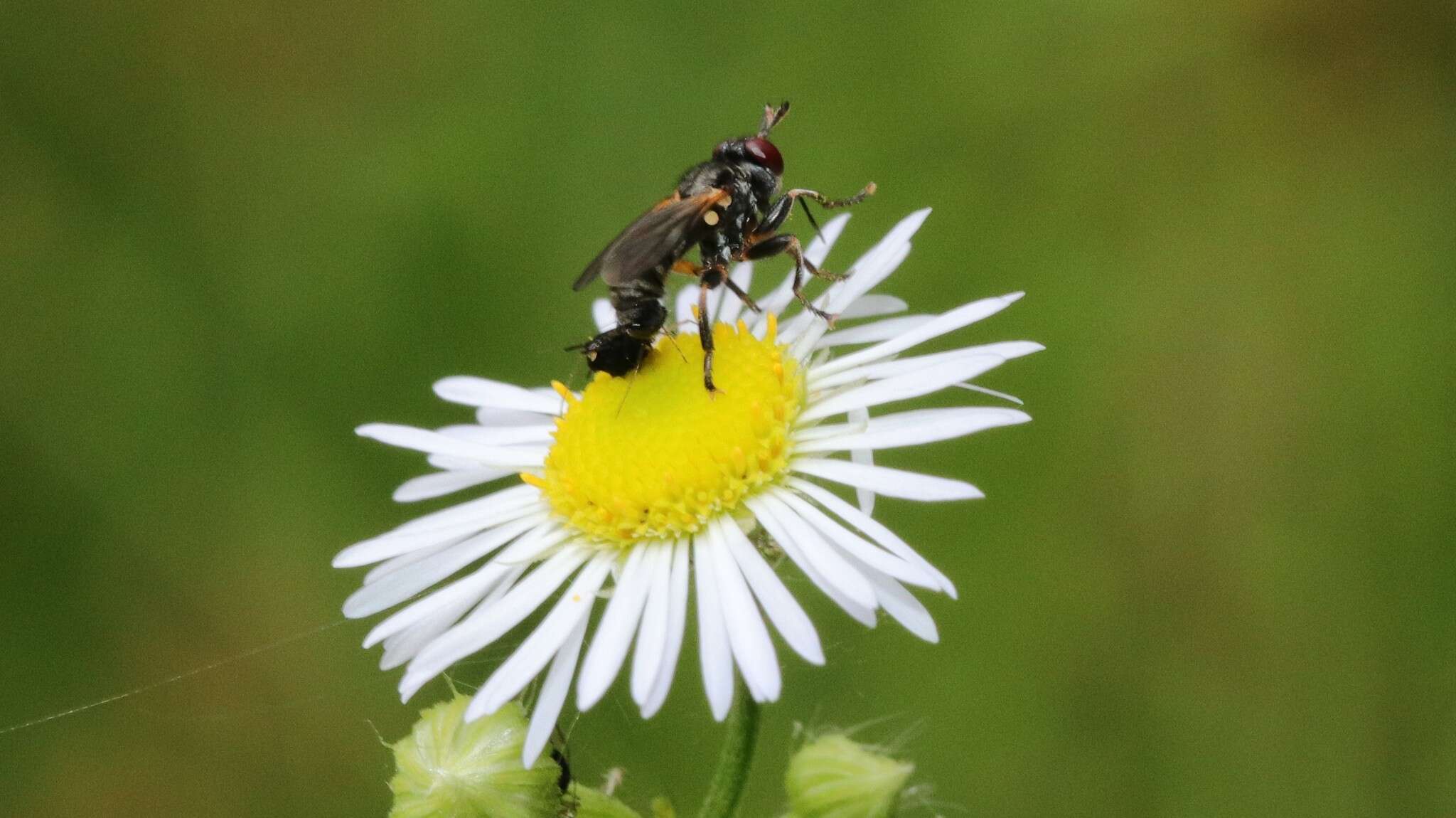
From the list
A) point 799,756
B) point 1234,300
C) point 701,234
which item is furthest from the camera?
point 1234,300

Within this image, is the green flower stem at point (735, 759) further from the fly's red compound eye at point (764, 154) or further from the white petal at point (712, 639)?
the fly's red compound eye at point (764, 154)

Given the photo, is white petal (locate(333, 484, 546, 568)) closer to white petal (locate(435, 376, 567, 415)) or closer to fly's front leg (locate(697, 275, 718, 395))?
white petal (locate(435, 376, 567, 415))

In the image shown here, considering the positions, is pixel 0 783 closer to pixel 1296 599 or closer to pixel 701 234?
pixel 701 234

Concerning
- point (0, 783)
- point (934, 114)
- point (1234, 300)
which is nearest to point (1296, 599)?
point (1234, 300)

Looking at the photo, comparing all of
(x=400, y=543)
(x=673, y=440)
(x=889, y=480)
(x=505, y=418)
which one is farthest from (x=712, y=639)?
(x=505, y=418)

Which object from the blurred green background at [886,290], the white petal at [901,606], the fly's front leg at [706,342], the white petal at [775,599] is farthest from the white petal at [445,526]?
the blurred green background at [886,290]

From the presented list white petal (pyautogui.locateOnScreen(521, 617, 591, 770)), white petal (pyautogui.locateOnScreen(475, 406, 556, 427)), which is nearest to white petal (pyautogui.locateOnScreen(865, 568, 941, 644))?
white petal (pyautogui.locateOnScreen(521, 617, 591, 770))
